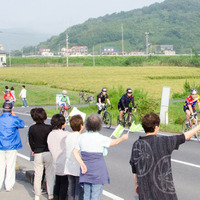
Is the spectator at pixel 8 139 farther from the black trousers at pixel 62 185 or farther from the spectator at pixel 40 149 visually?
the black trousers at pixel 62 185

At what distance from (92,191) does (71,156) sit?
789 millimetres

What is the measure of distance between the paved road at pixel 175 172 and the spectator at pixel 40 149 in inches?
60.9

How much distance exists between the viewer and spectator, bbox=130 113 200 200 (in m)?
4.67

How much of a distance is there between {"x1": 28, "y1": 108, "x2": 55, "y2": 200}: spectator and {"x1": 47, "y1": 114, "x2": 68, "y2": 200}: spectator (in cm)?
35

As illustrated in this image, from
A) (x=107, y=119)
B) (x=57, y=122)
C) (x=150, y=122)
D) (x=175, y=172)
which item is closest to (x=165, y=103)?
(x=107, y=119)

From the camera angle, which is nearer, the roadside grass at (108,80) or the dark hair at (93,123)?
the dark hair at (93,123)

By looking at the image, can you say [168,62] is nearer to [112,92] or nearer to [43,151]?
[112,92]

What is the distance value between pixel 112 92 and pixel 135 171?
2385 centimetres

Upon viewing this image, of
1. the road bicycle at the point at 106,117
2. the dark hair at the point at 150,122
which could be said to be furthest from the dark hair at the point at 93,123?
the road bicycle at the point at 106,117

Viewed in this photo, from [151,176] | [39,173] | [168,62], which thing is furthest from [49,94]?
[168,62]

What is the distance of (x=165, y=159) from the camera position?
15.4 ft

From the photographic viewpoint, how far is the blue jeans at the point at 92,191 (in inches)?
215

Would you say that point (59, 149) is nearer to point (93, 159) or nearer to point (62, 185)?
point (62, 185)

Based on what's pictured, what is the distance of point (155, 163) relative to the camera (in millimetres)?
4691
